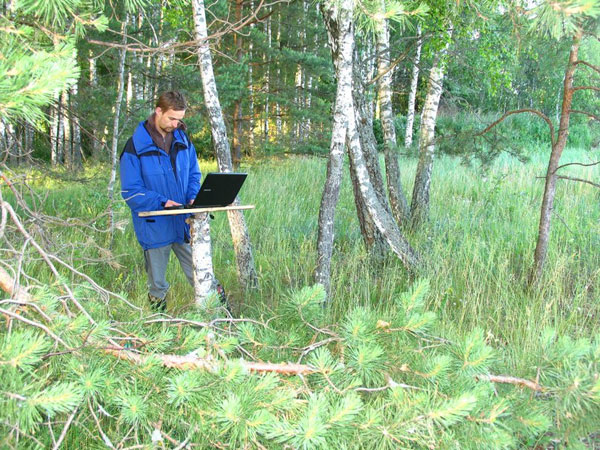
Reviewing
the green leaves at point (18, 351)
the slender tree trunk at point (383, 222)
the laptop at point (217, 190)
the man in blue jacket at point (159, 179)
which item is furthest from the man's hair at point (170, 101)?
the green leaves at point (18, 351)

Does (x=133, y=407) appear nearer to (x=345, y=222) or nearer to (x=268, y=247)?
(x=268, y=247)

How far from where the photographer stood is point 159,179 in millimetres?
3557

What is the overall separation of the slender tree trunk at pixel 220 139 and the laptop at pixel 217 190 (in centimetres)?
127

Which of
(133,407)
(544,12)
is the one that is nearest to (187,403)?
(133,407)

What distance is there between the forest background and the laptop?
0.46 metres

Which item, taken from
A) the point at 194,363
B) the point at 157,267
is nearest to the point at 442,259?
the point at 157,267

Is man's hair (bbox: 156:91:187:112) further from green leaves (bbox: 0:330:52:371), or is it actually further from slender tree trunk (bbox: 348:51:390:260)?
green leaves (bbox: 0:330:52:371)

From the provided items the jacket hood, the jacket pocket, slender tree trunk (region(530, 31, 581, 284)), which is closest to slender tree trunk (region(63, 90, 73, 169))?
the jacket hood

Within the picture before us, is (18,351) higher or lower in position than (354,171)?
lower

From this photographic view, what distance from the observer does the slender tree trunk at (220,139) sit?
443 cm

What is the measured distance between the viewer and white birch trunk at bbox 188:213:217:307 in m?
3.43

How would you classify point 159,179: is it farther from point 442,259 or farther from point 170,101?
point 442,259

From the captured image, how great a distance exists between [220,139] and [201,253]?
4.55 feet

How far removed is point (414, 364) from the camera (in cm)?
176
